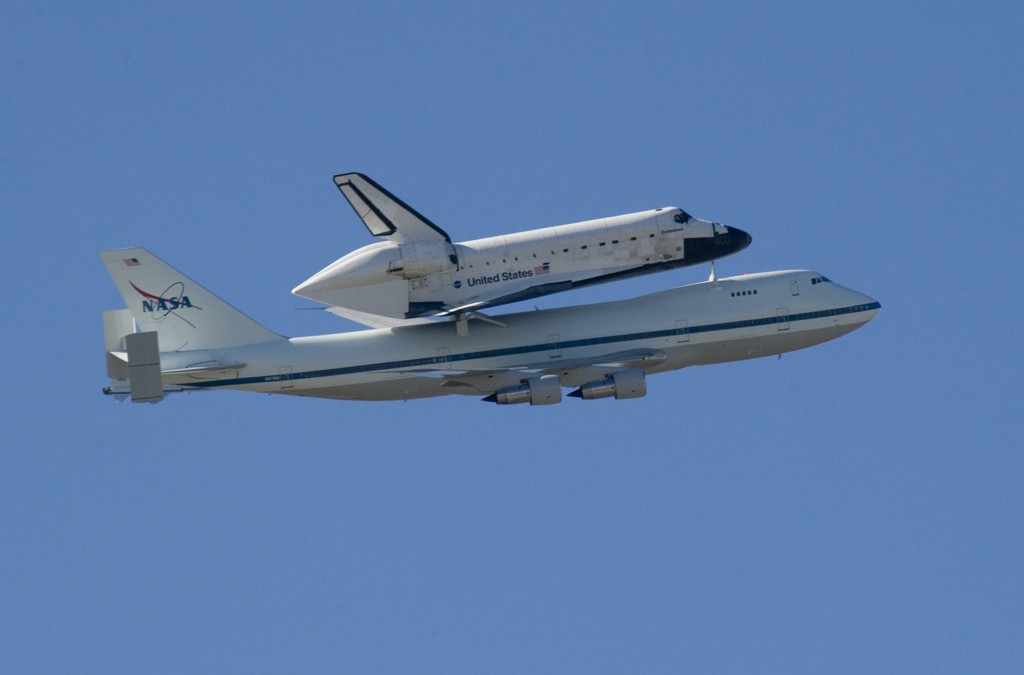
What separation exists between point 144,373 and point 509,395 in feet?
53.4

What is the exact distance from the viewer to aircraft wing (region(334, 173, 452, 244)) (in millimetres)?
78938

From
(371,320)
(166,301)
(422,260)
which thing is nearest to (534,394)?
(422,260)

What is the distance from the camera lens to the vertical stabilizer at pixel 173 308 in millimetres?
83438

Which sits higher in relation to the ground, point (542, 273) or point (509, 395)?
point (542, 273)

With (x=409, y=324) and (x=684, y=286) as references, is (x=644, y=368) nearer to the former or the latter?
(x=684, y=286)

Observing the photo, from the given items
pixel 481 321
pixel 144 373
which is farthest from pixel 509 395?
pixel 144 373

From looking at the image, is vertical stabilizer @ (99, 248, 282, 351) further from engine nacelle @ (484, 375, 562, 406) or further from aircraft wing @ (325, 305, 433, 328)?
engine nacelle @ (484, 375, 562, 406)

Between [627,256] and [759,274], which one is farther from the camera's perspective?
[759,274]

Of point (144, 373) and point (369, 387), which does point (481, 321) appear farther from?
point (144, 373)

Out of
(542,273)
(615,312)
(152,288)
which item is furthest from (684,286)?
(152,288)

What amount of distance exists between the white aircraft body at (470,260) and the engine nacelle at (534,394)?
4172 mm

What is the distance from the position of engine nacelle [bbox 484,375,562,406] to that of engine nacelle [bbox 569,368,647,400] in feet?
4.04

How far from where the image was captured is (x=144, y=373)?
259 ft

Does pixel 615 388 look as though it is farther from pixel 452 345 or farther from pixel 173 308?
pixel 173 308
